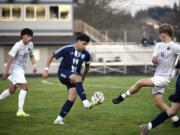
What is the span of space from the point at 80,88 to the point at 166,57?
1.98 metres

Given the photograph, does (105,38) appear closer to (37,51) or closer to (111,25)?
(37,51)

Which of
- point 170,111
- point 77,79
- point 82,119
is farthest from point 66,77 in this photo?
point 170,111

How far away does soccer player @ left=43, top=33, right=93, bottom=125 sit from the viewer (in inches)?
501

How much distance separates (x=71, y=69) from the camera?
1298 cm

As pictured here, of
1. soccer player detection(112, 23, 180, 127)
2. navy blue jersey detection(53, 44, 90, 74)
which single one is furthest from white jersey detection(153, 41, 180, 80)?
navy blue jersey detection(53, 44, 90, 74)

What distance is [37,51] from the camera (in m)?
59.1

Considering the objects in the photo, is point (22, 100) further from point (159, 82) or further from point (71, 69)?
point (159, 82)

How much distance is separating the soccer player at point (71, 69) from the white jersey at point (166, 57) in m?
1.70

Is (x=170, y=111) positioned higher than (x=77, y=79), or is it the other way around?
(x=77, y=79)

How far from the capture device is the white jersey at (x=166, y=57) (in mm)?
11563

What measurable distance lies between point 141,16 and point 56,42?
110 feet

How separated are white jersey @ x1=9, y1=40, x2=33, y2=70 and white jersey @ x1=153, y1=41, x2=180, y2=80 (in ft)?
13.1

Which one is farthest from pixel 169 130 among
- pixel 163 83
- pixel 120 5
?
pixel 120 5

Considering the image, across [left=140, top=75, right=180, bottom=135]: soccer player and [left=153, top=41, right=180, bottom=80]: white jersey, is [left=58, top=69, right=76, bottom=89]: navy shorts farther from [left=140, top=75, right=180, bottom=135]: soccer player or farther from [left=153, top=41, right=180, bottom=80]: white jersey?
[left=140, top=75, right=180, bottom=135]: soccer player
